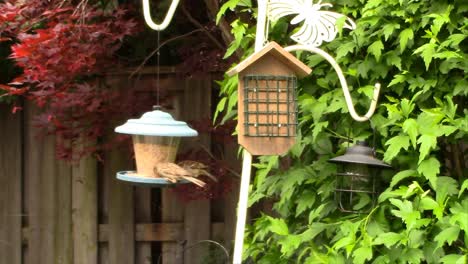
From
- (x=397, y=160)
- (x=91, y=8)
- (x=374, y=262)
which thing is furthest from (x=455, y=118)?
(x=91, y=8)

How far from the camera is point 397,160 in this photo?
3.41m

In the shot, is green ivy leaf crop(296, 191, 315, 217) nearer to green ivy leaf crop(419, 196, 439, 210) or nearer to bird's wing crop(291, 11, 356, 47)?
green ivy leaf crop(419, 196, 439, 210)

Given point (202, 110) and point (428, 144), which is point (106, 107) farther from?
point (428, 144)

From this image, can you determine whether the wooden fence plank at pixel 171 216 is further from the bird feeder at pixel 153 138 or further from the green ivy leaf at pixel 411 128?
the green ivy leaf at pixel 411 128

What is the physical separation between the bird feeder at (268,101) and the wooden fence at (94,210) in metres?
2.24

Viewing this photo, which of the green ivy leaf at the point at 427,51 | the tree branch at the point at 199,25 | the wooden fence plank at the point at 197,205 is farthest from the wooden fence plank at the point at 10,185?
the green ivy leaf at the point at 427,51

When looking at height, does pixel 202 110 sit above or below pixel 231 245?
above

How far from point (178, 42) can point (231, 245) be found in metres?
1.47

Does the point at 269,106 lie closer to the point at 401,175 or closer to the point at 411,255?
the point at 401,175

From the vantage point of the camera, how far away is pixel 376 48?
11.1 ft

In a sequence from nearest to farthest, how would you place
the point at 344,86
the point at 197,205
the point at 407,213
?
the point at 407,213 < the point at 344,86 < the point at 197,205

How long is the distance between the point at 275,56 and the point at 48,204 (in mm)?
3162

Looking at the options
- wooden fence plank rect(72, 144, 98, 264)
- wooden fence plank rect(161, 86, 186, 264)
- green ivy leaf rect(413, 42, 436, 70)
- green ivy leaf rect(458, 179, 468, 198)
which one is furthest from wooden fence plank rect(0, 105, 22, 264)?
green ivy leaf rect(458, 179, 468, 198)

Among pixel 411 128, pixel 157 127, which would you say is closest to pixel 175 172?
pixel 157 127
